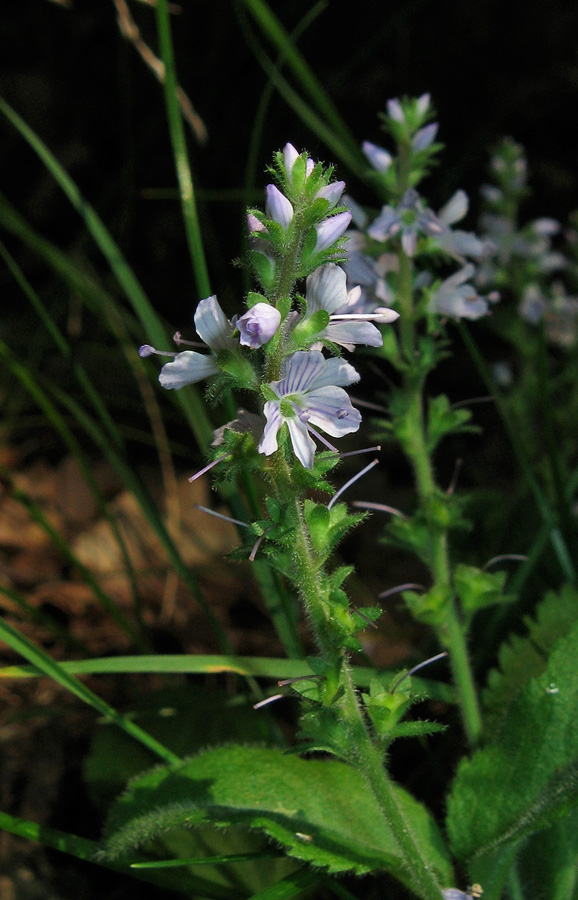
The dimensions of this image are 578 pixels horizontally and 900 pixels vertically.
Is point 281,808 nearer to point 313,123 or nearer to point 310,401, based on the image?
point 310,401

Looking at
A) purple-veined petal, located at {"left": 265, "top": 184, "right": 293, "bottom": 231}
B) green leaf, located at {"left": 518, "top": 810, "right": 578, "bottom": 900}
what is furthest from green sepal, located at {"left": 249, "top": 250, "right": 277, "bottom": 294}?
green leaf, located at {"left": 518, "top": 810, "right": 578, "bottom": 900}

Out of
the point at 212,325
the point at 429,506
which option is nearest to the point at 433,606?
the point at 429,506

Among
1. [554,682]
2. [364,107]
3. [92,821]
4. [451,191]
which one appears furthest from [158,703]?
[364,107]

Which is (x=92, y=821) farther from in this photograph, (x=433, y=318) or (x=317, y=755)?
(x=433, y=318)

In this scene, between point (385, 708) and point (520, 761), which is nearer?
point (385, 708)

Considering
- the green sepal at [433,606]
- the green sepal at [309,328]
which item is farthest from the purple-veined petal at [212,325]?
the green sepal at [433,606]

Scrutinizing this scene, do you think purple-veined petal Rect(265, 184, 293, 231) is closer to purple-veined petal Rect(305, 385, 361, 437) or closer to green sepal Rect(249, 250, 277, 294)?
green sepal Rect(249, 250, 277, 294)
